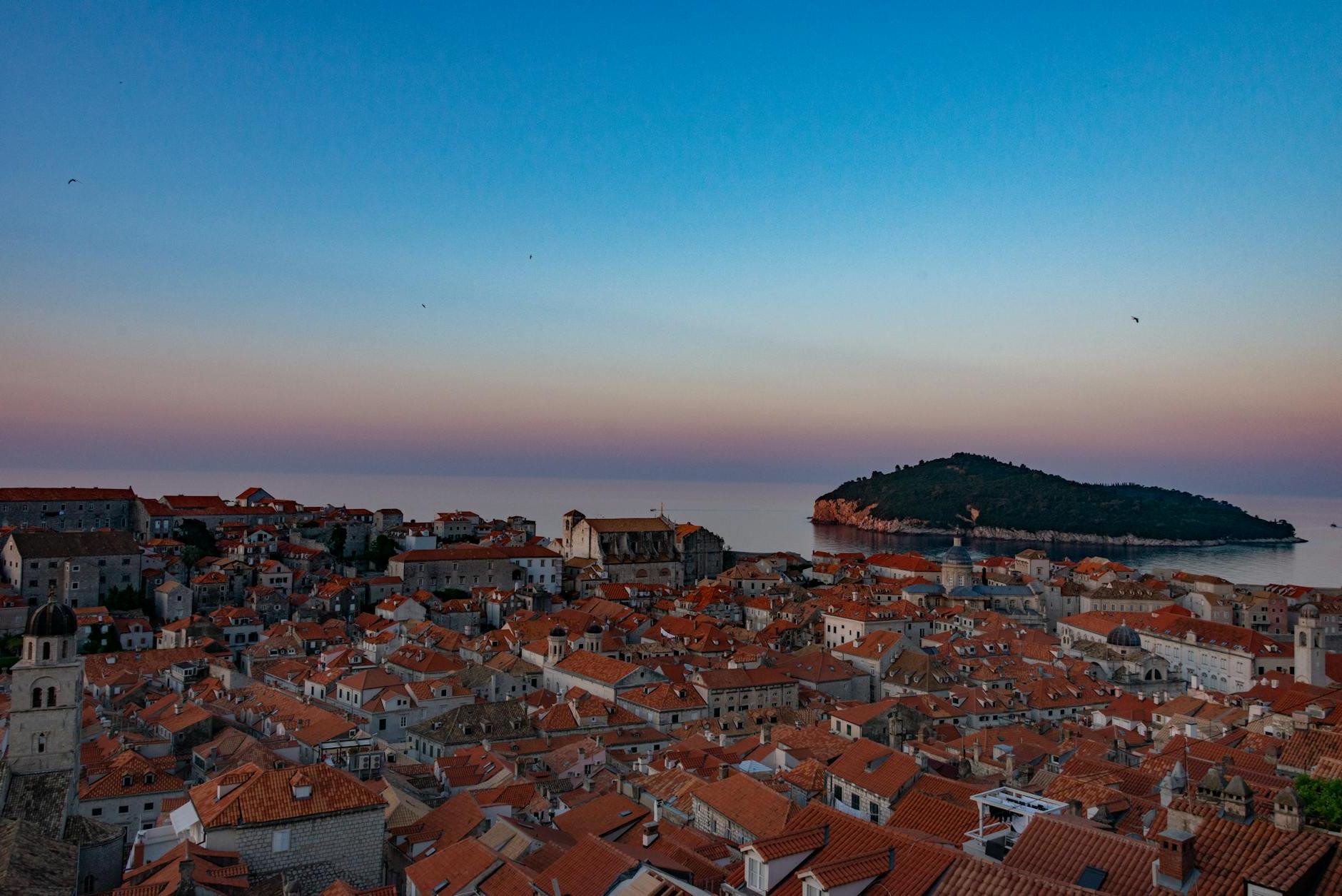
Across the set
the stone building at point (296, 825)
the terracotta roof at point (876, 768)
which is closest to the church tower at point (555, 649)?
the terracotta roof at point (876, 768)

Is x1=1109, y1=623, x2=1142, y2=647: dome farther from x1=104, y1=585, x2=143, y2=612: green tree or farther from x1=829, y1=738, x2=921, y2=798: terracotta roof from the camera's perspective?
x1=104, y1=585, x2=143, y2=612: green tree

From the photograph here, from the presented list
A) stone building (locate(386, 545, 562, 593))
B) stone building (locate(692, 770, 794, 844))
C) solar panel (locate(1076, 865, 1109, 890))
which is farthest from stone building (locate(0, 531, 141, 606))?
solar panel (locate(1076, 865, 1109, 890))

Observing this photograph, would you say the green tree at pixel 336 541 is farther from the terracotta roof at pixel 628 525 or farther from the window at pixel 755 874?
the window at pixel 755 874

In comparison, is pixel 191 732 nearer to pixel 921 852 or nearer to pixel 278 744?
pixel 278 744

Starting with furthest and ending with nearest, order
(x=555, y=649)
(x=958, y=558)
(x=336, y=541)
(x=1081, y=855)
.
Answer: (x=958, y=558) → (x=336, y=541) → (x=555, y=649) → (x=1081, y=855)

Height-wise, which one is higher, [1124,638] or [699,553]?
[699,553]

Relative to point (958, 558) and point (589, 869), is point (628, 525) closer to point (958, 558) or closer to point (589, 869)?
point (958, 558)

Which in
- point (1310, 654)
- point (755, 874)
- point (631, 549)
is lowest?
point (1310, 654)

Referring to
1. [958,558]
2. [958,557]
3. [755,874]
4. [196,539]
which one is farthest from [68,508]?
[958,557]
